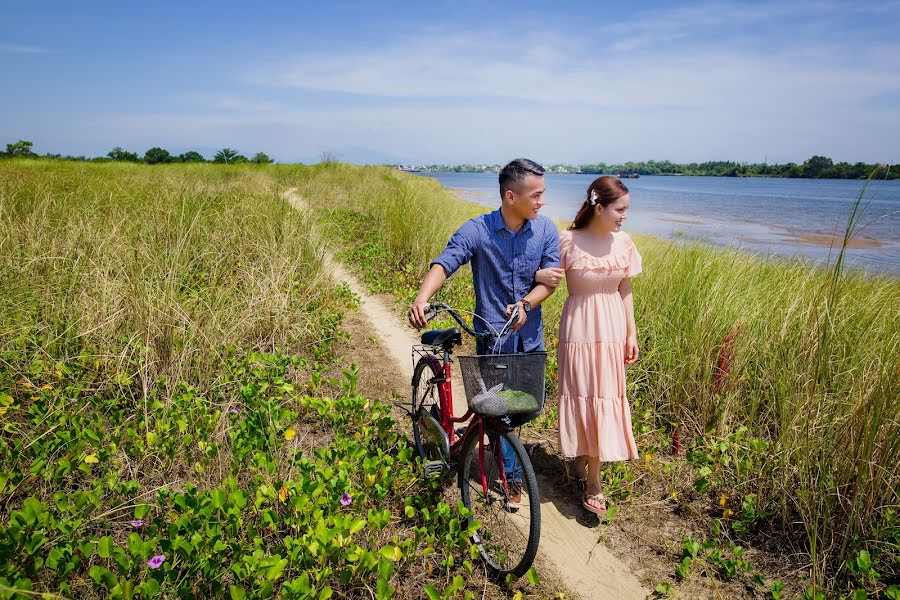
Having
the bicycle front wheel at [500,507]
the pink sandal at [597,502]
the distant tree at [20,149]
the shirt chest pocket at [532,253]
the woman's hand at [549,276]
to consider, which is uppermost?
the distant tree at [20,149]

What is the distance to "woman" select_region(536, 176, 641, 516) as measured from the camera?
3.15 m

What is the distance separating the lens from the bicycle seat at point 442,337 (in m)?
3.00

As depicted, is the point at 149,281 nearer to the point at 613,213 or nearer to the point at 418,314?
the point at 418,314

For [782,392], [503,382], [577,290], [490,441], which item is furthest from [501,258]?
[782,392]

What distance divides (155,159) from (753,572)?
1357 inches

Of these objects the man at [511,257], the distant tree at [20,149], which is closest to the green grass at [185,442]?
the man at [511,257]

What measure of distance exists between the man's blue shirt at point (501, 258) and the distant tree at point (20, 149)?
23121mm

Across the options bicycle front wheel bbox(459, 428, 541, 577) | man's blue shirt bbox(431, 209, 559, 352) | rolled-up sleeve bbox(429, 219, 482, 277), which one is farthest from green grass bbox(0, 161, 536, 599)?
rolled-up sleeve bbox(429, 219, 482, 277)

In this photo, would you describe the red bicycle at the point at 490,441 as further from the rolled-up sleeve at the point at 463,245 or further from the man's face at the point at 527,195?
the man's face at the point at 527,195

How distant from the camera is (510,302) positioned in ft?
10.2

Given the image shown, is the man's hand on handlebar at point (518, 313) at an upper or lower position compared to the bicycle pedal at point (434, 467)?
upper

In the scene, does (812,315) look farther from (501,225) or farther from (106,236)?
(106,236)

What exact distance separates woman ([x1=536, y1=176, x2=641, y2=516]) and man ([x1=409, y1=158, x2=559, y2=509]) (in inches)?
8.4

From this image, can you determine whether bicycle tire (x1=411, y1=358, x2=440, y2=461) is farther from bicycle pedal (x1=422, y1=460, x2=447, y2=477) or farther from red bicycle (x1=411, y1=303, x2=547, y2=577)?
bicycle pedal (x1=422, y1=460, x2=447, y2=477)
